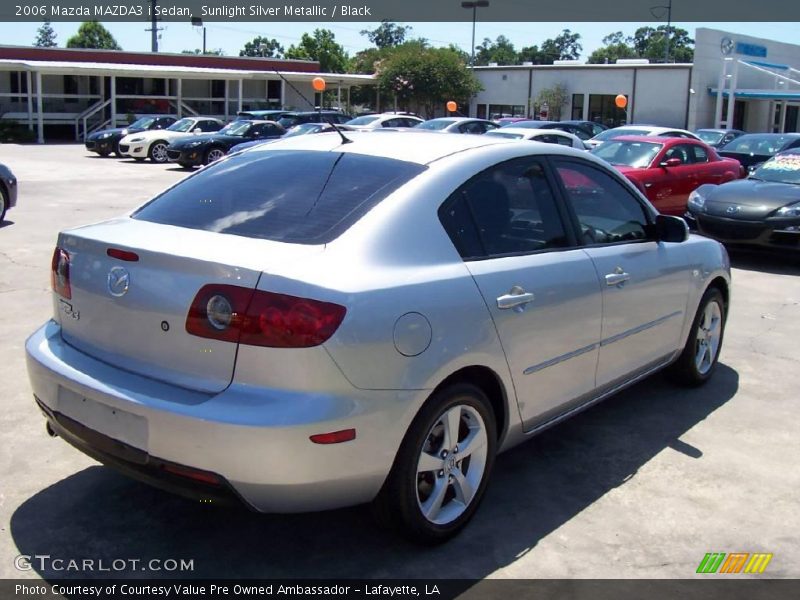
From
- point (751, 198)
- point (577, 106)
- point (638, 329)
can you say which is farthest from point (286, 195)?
point (577, 106)

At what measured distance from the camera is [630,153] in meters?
13.3

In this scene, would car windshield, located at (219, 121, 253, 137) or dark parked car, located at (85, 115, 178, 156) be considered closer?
car windshield, located at (219, 121, 253, 137)

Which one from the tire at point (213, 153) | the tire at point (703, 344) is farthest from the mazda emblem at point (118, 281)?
the tire at point (213, 153)

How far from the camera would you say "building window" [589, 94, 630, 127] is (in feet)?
146

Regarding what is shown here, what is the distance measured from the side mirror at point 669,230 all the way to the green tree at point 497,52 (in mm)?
115166

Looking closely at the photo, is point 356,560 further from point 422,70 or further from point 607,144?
point 422,70

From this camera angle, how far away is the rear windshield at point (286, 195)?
11.0 ft

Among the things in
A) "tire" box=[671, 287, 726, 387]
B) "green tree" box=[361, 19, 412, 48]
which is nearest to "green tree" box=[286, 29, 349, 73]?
"green tree" box=[361, 19, 412, 48]

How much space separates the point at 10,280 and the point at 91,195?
8.51m

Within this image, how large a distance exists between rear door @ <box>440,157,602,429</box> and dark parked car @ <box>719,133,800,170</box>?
53.7ft

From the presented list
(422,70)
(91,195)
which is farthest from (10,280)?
(422,70)

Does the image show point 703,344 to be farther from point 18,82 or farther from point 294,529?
point 18,82

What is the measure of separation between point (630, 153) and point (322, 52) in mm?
78570

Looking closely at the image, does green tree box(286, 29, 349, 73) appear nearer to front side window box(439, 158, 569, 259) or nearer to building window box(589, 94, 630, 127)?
building window box(589, 94, 630, 127)
